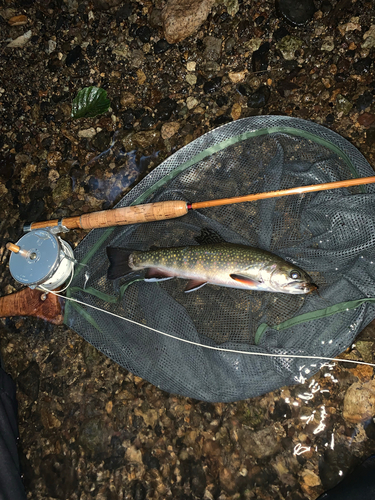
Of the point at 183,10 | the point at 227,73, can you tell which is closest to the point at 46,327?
the point at 227,73

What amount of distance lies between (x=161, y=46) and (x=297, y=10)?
1.47 metres

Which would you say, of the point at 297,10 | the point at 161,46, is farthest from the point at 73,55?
the point at 297,10

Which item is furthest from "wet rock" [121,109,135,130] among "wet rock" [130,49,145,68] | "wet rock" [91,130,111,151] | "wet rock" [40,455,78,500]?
"wet rock" [40,455,78,500]

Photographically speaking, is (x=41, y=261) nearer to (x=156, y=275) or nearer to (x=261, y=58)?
(x=156, y=275)

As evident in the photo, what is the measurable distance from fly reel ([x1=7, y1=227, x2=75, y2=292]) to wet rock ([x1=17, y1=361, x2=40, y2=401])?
3.47 ft

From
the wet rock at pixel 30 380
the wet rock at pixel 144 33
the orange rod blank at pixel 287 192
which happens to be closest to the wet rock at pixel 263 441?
the orange rod blank at pixel 287 192

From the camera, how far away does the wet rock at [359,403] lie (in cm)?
286

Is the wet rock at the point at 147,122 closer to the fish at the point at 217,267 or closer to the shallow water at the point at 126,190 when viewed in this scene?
the shallow water at the point at 126,190

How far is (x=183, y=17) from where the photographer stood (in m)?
3.65

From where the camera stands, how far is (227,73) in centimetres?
360

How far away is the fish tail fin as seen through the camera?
3080 mm

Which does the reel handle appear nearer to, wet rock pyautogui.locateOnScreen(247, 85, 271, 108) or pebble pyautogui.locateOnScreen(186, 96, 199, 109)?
pebble pyautogui.locateOnScreen(186, 96, 199, 109)

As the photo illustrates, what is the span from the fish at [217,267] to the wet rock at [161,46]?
2335 mm

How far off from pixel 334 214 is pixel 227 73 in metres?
1.95
